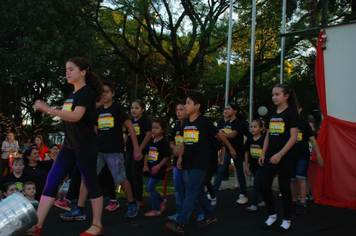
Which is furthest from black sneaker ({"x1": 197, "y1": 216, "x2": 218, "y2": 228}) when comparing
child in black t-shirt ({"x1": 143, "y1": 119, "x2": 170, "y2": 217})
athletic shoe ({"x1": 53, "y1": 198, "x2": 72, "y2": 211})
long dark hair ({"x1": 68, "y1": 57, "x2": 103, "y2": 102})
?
long dark hair ({"x1": 68, "y1": 57, "x2": 103, "y2": 102})

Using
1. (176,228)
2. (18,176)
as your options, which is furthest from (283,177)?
(18,176)

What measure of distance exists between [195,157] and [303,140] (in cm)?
236

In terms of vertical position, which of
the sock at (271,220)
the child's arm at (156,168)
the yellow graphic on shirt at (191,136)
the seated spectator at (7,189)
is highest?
the yellow graphic on shirt at (191,136)

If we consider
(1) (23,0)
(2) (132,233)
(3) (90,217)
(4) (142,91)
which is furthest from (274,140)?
(4) (142,91)

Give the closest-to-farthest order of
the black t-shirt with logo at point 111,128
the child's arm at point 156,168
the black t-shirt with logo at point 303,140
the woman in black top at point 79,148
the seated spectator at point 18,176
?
the woman in black top at point 79,148
the black t-shirt with logo at point 111,128
the child's arm at point 156,168
the black t-shirt with logo at point 303,140
the seated spectator at point 18,176

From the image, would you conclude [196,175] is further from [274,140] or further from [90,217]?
[90,217]

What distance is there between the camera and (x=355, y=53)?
683 centimetres

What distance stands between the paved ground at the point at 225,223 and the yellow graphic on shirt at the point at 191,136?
3.46 ft

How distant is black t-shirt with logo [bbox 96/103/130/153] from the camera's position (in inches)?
205

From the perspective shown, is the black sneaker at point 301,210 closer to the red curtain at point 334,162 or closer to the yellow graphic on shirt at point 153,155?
the red curtain at point 334,162

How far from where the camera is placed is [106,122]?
5266mm

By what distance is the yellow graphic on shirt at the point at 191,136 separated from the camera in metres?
4.67

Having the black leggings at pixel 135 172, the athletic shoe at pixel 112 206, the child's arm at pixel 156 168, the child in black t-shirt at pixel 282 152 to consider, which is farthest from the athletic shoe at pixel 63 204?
the child in black t-shirt at pixel 282 152

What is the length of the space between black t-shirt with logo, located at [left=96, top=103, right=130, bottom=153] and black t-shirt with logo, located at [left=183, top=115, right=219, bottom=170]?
3.12ft
